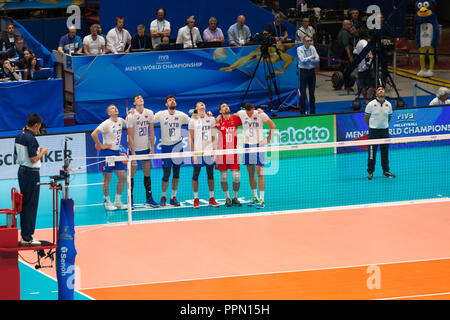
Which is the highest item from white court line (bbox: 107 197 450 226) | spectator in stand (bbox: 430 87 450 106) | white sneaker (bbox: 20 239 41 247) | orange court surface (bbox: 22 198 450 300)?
spectator in stand (bbox: 430 87 450 106)

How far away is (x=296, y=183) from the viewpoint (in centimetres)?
1878

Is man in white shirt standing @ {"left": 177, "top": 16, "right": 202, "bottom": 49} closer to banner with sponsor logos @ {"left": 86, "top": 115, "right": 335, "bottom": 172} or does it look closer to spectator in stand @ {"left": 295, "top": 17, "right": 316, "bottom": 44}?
spectator in stand @ {"left": 295, "top": 17, "right": 316, "bottom": 44}

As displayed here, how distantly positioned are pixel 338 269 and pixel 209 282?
2.13m

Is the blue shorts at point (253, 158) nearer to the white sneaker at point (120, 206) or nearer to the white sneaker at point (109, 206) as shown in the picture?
the white sneaker at point (120, 206)

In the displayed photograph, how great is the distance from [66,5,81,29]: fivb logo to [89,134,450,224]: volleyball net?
9198 millimetres

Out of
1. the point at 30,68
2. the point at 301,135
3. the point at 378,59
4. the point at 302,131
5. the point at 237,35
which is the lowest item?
the point at 301,135

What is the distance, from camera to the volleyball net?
54.0 feet

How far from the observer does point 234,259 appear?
1360cm

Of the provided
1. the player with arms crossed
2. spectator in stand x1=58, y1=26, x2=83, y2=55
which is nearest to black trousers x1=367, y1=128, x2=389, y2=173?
the player with arms crossed

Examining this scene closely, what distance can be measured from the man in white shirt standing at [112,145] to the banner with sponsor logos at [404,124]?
693 centimetres

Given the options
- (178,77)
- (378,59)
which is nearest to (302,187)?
(378,59)

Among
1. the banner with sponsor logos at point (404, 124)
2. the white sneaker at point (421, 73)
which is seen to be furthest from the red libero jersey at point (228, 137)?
the white sneaker at point (421, 73)

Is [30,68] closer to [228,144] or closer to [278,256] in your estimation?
[228,144]

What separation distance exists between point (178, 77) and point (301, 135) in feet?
15.8
